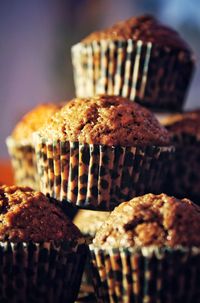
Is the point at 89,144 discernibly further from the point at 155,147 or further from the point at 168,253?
the point at 168,253

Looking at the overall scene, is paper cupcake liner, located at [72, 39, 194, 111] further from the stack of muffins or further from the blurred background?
the blurred background

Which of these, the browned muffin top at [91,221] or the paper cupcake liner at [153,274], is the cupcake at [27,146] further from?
the paper cupcake liner at [153,274]

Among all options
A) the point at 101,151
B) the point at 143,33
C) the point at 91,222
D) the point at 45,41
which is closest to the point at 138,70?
the point at 143,33

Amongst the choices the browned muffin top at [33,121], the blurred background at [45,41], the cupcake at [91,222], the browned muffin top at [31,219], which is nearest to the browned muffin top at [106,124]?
the browned muffin top at [31,219]

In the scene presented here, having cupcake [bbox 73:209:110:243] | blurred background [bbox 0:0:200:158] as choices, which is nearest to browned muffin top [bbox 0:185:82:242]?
cupcake [bbox 73:209:110:243]

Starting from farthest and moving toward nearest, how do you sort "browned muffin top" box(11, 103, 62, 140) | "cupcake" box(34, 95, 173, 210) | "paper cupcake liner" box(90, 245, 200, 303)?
"browned muffin top" box(11, 103, 62, 140) < "cupcake" box(34, 95, 173, 210) < "paper cupcake liner" box(90, 245, 200, 303)

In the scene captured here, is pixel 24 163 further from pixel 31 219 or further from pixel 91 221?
pixel 31 219
